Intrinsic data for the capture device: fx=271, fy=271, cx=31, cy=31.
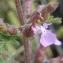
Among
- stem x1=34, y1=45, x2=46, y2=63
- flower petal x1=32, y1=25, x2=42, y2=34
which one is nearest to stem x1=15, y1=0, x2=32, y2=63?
stem x1=34, y1=45, x2=46, y2=63

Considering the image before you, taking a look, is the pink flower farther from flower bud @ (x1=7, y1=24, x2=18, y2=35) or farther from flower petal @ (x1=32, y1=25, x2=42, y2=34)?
flower bud @ (x1=7, y1=24, x2=18, y2=35)

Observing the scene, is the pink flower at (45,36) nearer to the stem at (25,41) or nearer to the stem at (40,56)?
the stem at (25,41)

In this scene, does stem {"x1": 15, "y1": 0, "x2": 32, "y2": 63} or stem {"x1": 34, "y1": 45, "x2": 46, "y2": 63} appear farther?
stem {"x1": 34, "y1": 45, "x2": 46, "y2": 63}

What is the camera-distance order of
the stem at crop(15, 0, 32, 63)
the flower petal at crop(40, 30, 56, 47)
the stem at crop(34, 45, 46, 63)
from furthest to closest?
the stem at crop(34, 45, 46, 63)
the stem at crop(15, 0, 32, 63)
the flower petal at crop(40, 30, 56, 47)

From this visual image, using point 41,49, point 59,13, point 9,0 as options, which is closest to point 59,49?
point 59,13

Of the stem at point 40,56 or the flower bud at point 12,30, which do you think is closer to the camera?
the flower bud at point 12,30

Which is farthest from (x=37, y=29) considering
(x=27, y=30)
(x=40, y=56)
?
(x=40, y=56)

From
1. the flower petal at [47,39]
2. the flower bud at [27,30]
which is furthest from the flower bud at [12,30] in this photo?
the flower petal at [47,39]

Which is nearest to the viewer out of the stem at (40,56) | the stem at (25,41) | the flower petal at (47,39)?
the flower petal at (47,39)

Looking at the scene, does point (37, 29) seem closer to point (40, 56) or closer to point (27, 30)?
point (27, 30)

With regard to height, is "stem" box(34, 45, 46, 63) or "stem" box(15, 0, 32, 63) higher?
"stem" box(15, 0, 32, 63)

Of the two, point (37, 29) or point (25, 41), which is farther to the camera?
point (25, 41)
